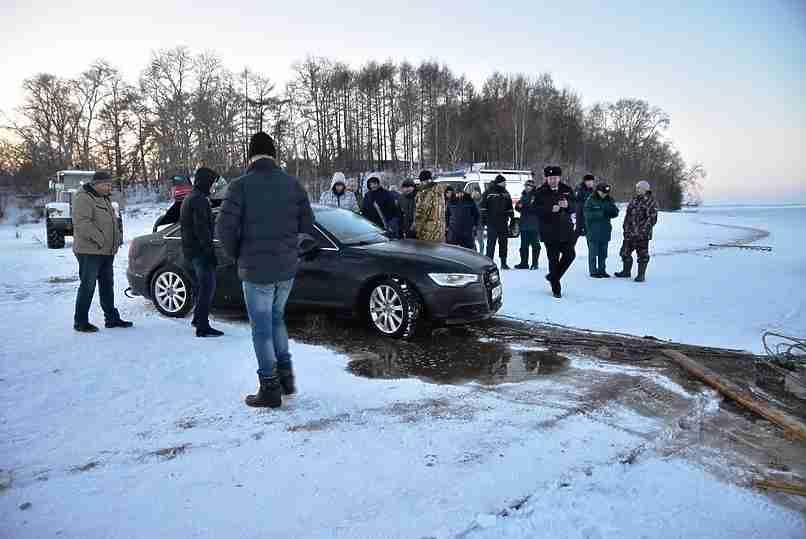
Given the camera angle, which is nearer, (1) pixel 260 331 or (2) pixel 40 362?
(1) pixel 260 331

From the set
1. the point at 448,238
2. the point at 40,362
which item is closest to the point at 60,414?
the point at 40,362

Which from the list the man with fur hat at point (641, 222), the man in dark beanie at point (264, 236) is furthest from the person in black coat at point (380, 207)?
the man in dark beanie at point (264, 236)

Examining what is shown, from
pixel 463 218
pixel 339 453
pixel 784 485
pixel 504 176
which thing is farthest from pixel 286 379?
pixel 504 176

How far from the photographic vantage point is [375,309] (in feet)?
19.0

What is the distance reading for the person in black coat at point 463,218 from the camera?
10.1 meters

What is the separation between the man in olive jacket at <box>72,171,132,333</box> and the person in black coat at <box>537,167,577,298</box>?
570 cm

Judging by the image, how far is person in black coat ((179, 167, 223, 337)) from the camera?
5648 mm

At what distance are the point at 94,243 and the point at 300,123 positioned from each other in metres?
46.9

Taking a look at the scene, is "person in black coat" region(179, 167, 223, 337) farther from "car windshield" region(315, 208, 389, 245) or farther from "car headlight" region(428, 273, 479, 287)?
"car headlight" region(428, 273, 479, 287)

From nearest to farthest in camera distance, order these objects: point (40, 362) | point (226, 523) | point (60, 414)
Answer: point (226, 523)
point (60, 414)
point (40, 362)

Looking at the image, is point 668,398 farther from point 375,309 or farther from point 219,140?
point 219,140

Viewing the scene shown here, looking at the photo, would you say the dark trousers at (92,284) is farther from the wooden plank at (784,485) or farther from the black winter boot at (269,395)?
the wooden plank at (784,485)

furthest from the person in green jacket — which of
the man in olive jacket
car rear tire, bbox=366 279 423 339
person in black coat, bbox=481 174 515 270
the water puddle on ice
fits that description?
the man in olive jacket

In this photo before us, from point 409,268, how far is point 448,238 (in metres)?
4.92
